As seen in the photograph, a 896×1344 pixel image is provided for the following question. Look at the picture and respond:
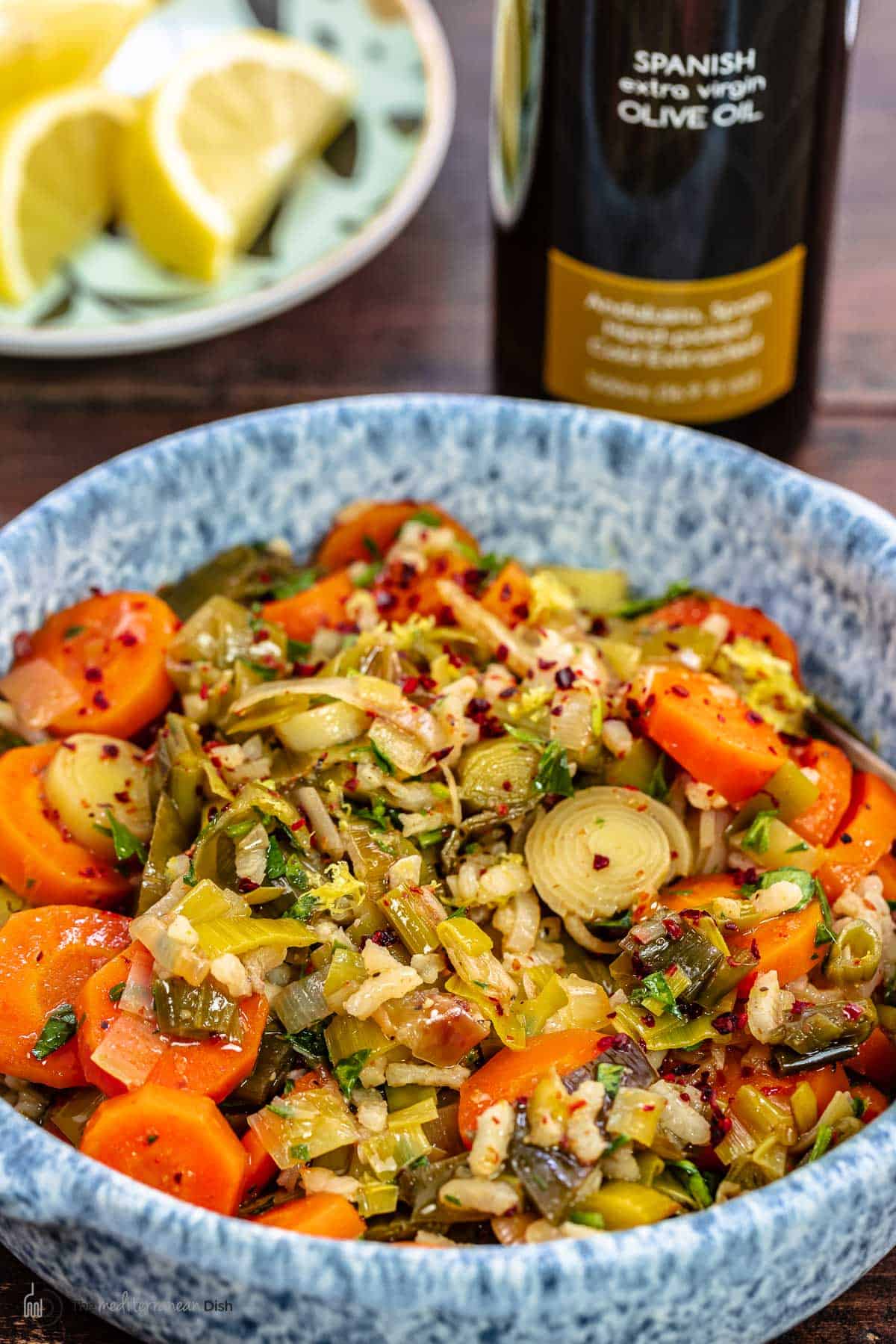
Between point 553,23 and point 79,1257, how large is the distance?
1.83 meters

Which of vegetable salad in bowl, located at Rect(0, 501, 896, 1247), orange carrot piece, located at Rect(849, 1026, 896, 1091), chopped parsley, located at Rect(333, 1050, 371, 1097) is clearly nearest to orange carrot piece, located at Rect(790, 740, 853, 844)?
vegetable salad in bowl, located at Rect(0, 501, 896, 1247)

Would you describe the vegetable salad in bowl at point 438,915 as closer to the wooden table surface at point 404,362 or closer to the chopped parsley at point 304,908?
the chopped parsley at point 304,908

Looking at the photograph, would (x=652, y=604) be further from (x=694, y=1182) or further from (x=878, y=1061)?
(x=694, y=1182)

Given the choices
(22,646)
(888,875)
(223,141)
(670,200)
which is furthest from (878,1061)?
(223,141)

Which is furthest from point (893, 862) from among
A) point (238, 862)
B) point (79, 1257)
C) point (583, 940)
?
point (79, 1257)

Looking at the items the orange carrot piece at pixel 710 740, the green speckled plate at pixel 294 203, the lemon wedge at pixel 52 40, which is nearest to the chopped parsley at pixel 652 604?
the orange carrot piece at pixel 710 740

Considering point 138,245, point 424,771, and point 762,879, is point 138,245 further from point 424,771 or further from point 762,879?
point 762,879

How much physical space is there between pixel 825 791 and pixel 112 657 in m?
0.95

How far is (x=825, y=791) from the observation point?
1971 millimetres

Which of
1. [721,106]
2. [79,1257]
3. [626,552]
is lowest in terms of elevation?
[79,1257]

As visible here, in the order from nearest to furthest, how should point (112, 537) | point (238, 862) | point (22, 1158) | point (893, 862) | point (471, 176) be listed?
1. point (22, 1158)
2. point (238, 862)
3. point (893, 862)
4. point (112, 537)
5. point (471, 176)

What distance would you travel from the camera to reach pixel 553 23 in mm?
2355

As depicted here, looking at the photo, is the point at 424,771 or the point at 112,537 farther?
Result: the point at 112,537

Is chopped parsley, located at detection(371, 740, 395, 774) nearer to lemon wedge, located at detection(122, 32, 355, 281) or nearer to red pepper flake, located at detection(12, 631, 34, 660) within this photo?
red pepper flake, located at detection(12, 631, 34, 660)
